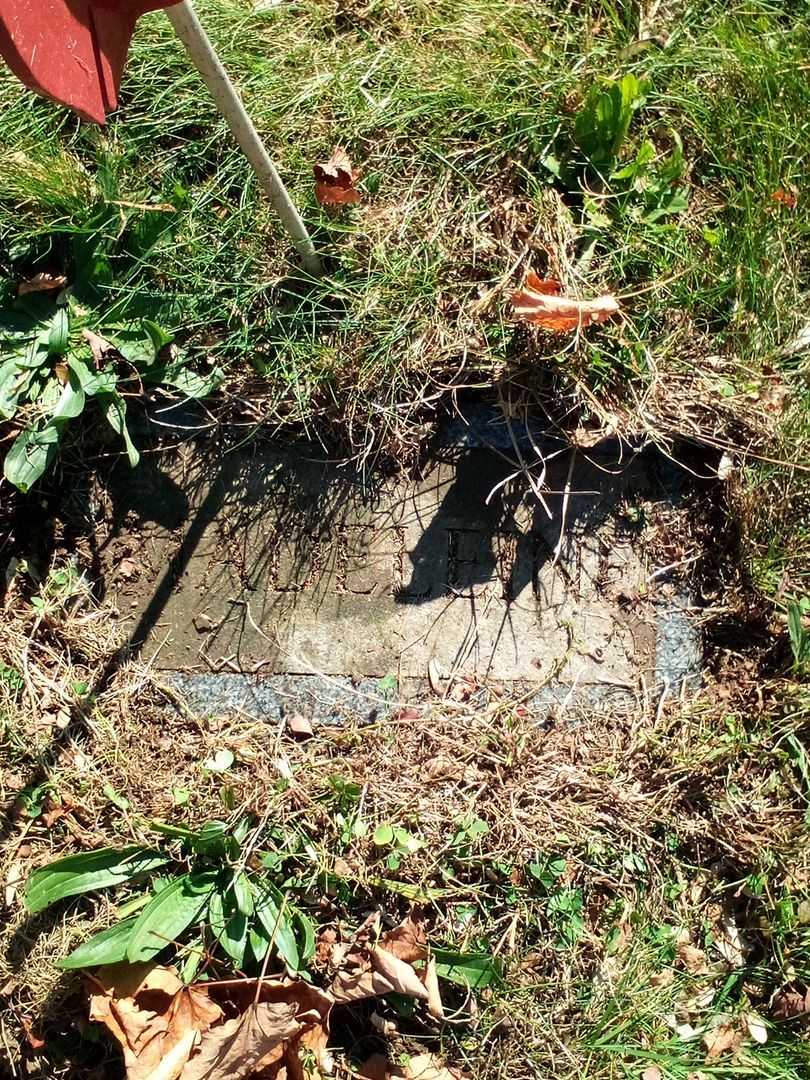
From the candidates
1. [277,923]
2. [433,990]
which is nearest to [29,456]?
[277,923]

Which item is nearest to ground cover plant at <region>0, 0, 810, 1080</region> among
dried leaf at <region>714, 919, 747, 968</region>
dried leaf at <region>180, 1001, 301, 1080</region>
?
dried leaf at <region>714, 919, 747, 968</region>

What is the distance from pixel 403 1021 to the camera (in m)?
2.43

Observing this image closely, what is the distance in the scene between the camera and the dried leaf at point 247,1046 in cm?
226

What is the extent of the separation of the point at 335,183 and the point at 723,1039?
8.52ft

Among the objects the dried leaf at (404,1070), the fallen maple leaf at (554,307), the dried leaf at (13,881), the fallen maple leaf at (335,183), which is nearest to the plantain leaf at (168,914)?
the dried leaf at (13,881)

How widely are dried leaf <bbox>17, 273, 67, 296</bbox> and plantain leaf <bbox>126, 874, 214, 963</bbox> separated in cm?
163

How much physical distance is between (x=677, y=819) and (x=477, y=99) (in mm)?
2105

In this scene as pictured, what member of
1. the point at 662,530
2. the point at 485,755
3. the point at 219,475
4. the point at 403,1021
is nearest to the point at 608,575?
the point at 662,530

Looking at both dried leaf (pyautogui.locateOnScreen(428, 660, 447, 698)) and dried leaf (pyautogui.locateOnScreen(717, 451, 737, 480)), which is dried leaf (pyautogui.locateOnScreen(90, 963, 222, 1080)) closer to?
dried leaf (pyautogui.locateOnScreen(428, 660, 447, 698))

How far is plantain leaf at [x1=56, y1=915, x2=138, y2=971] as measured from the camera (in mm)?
2291

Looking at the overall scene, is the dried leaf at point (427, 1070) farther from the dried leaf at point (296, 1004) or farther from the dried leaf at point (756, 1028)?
the dried leaf at point (756, 1028)

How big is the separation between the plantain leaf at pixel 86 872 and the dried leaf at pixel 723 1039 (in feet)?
5.11

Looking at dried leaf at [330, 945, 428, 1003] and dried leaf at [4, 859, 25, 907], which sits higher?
dried leaf at [4, 859, 25, 907]

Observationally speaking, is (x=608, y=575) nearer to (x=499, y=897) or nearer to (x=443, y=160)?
(x=499, y=897)
